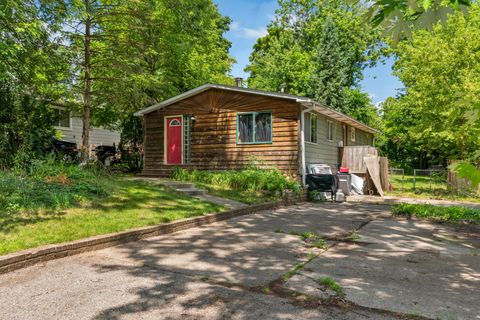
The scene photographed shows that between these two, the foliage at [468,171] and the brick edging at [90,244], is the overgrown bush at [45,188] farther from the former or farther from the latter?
the foliage at [468,171]

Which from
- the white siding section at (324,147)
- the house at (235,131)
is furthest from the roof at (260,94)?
the white siding section at (324,147)

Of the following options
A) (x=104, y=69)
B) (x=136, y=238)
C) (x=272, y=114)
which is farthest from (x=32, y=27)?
(x=272, y=114)

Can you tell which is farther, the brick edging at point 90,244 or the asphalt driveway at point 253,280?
the brick edging at point 90,244

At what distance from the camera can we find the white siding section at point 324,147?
1444cm

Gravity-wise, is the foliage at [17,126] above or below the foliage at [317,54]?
below

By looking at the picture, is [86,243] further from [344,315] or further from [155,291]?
[344,315]

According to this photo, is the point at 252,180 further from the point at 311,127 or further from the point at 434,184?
the point at 434,184

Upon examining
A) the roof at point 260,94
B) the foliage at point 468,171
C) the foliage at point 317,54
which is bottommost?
the foliage at point 468,171

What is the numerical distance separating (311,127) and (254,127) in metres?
2.69

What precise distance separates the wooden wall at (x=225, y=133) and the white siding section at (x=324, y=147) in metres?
1.09

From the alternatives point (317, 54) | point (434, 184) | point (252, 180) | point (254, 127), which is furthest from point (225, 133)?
point (317, 54)

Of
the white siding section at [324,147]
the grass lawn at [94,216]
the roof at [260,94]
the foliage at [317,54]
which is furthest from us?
the foliage at [317,54]

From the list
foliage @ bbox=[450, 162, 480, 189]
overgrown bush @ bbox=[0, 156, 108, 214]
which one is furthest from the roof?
foliage @ bbox=[450, 162, 480, 189]

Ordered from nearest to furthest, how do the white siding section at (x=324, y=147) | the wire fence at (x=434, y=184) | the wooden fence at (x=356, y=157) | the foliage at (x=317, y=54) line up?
1. the white siding section at (x=324, y=147)
2. the wooden fence at (x=356, y=157)
3. the wire fence at (x=434, y=184)
4. the foliage at (x=317, y=54)
